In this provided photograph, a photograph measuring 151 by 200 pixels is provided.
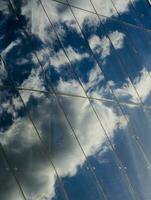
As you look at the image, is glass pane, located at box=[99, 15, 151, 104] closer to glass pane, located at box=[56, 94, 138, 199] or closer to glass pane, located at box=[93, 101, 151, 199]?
glass pane, located at box=[93, 101, 151, 199]

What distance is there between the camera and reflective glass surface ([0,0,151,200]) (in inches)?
373

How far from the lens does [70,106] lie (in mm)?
11477

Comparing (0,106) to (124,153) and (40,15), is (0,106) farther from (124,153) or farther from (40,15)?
(124,153)

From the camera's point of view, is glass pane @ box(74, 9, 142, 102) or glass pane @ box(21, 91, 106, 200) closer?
glass pane @ box(21, 91, 106, 200)

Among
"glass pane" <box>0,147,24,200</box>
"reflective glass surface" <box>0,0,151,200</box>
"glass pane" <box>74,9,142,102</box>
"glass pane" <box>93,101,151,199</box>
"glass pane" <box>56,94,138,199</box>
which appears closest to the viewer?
"glass pane" <box>0,147,24,200</box>

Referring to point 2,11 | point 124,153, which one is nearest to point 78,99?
point 124,153

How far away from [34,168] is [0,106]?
60.2 inches

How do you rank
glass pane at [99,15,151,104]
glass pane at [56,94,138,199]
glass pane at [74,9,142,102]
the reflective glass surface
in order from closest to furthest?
the reflective glass surface → glass pane at [56,94,138,199] → glass pane at [74,9,142,102] → glass pane at [99,15,151,104]

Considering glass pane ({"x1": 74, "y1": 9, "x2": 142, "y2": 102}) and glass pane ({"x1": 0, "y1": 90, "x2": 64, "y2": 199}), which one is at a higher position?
glass pane ({"x1": 74, "y1": 9, "x2": 142, "y2": 102})

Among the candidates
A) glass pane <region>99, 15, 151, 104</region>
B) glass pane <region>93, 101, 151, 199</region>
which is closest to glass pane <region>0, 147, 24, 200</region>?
glass pane <region>93, 101, 151, 199</region>

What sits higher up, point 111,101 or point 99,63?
point 99,63

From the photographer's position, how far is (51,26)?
40.6 feet

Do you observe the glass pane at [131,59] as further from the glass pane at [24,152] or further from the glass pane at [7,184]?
the glass pane at [7,184]

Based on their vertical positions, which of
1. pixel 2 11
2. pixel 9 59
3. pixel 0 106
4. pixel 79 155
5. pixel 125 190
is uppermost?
pixel 2 11
